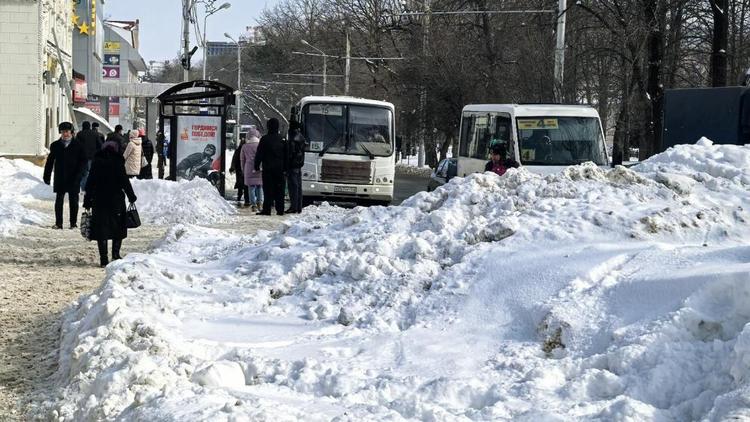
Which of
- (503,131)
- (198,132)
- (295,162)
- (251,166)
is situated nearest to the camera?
(503,131)

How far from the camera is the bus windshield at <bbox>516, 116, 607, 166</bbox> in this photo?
1977 centimetres

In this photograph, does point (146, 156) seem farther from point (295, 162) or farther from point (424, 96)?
point (424, 96)

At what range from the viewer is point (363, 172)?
80.3ft

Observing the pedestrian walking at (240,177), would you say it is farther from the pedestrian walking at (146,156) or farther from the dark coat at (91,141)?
the dark coat at (91,141)

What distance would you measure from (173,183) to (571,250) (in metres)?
15.5

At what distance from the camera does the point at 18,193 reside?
84.9 feet

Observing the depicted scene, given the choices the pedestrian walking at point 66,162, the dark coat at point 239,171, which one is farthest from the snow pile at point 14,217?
the dark coat at point 239,171

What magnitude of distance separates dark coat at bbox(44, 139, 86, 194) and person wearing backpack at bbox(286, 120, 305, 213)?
13.7 ft

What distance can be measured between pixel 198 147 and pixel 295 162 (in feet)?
15.8

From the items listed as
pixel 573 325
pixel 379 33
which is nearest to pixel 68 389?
pixel 573 325

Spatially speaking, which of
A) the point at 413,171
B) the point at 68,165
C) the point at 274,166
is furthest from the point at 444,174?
the point at 413,171

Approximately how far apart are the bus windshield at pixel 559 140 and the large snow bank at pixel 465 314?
28.8ft

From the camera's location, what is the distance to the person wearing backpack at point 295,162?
819 inches

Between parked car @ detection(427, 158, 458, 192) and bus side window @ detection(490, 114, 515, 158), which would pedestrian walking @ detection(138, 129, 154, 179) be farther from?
bus side window @ detection(490, 114, 515, 158)
